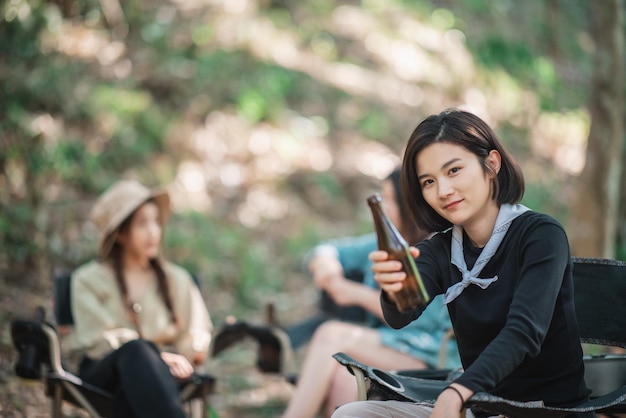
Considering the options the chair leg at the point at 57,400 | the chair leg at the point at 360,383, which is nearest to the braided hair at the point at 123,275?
the chair leg at the point at 57,400

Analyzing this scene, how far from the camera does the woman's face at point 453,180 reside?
2244mm

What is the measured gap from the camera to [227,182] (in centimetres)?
797

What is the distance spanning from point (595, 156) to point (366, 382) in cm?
392

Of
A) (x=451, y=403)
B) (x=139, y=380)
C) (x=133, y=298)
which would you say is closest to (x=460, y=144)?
(x=451, y=403)

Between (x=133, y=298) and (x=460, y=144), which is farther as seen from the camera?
(x=133, y=298)

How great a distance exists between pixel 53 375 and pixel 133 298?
61cm

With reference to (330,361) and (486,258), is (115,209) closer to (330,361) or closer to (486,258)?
(330,361)

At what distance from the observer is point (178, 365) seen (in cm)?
366

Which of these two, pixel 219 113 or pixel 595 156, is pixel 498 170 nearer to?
pixel 595 156

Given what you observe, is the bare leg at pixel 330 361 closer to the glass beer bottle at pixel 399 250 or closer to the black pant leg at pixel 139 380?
the black pant leg at pixel 139 380

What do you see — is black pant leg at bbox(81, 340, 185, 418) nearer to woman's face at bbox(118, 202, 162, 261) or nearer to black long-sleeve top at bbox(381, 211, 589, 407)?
woman's face at bbox(118, 202, 162, 261)

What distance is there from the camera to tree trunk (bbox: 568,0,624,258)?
566 centimetres

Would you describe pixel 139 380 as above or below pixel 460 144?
below

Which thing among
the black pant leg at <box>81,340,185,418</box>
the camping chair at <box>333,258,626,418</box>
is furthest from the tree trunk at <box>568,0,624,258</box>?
the black pant leg at <box>81,340,185,418</box>
